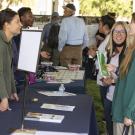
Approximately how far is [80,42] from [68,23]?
481 millimetres

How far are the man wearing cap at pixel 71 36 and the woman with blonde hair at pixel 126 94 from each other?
500 cm

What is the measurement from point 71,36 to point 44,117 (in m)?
5.11

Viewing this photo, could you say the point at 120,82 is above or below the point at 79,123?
above

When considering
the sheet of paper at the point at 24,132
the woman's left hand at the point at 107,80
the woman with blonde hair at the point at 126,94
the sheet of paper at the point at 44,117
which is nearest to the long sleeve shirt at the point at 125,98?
the woman with blonde hair at the point at 126,94

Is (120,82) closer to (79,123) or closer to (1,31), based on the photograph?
(79,123)

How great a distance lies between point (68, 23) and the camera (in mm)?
8453

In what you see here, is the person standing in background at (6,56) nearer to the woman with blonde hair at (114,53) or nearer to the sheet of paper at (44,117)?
the sheet of paper at (44,117)

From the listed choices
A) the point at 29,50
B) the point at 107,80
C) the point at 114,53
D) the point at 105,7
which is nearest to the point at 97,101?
the point at 114,53

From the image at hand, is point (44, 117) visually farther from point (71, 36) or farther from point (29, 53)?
point (71, 36)

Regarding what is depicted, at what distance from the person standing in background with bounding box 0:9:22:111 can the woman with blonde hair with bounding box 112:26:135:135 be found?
0.89 meters

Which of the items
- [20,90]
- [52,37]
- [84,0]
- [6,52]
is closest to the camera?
[6,52]

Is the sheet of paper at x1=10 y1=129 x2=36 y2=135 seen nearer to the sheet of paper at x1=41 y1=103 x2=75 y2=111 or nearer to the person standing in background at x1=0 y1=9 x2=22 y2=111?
the person standing in background at x1=0 y1=9 x2=22 y2=111

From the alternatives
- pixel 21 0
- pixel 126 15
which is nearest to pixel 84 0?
pixel 126 15

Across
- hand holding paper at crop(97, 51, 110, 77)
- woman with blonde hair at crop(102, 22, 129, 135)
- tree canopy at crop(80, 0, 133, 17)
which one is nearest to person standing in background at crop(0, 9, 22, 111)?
hand holding paper at crop(97, 51, 110, 77)
